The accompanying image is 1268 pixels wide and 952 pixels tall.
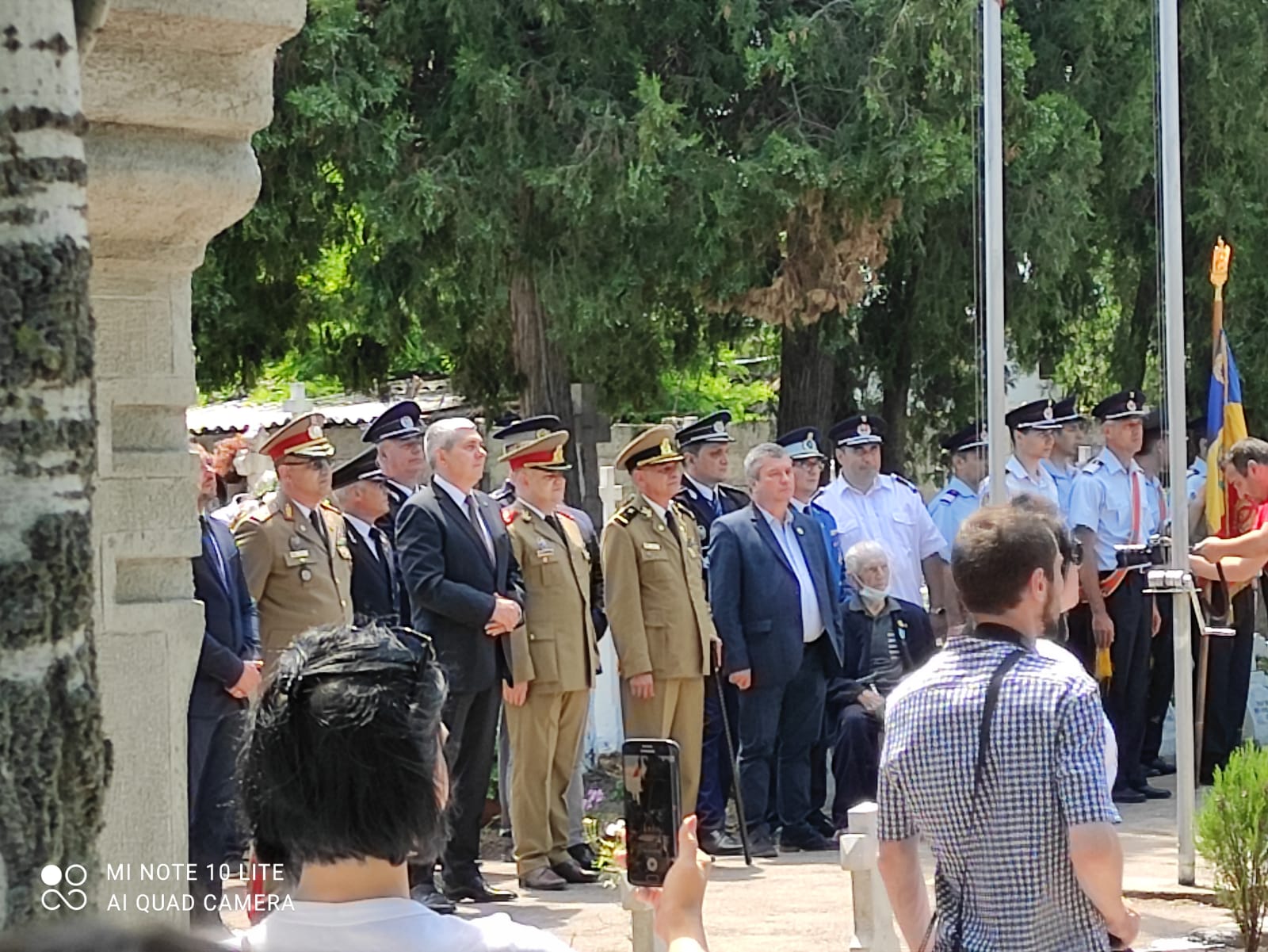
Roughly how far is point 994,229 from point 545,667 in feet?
9.46

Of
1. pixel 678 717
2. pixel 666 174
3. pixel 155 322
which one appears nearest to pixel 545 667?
pixel 678 717

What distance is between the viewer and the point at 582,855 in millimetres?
8555

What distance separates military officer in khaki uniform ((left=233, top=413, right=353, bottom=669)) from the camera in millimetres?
7332

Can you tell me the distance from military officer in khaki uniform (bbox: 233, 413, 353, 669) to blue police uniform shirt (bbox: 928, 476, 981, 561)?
4.14 meters

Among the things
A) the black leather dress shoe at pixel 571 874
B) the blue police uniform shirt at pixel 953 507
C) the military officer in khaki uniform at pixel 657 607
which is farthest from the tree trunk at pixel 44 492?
the blue police uniform shirt at pixel 953 507

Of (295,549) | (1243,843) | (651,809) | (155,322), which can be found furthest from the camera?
(295,549)

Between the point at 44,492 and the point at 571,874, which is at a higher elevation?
the point at 44,492

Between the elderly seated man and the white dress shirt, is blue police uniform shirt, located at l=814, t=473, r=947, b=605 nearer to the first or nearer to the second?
the elderly seated man

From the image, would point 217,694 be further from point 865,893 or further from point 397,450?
point 865,893

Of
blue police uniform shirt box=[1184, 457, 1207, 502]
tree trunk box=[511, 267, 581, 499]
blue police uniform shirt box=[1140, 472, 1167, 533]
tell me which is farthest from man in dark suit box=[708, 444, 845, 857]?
tree trunk box=[511, 267, 581, 499]

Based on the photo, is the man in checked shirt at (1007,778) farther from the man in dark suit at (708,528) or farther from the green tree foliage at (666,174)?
the green tree foliage at (666,174)

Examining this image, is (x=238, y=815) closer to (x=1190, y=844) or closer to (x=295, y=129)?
(x=1190, y=844)

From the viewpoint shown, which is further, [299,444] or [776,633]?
[776,633]

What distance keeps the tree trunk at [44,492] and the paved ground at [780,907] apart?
450 cm
